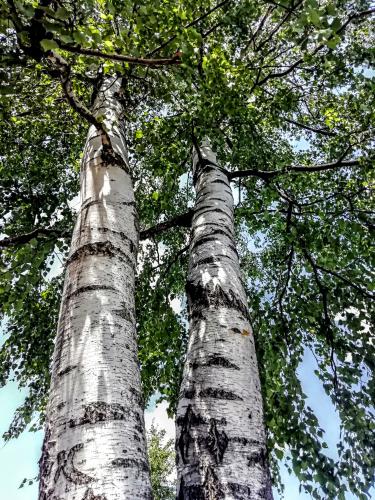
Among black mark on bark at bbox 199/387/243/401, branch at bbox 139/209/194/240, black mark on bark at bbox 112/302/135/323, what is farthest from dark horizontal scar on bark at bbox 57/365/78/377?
branch at bbox 139/209/194/240

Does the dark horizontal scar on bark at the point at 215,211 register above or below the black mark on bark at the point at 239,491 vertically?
above

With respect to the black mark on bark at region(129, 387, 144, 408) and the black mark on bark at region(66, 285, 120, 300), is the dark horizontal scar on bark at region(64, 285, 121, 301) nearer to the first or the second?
the black mark on bark at region(66, 285, 120, 300)

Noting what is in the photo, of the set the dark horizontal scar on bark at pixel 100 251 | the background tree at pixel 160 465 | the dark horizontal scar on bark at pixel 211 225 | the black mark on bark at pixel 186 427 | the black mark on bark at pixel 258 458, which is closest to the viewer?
the black mark on bark at pixel 258 458

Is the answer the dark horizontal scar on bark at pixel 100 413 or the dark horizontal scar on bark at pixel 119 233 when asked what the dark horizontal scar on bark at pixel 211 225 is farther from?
the dark horizontal scar on bark at pixel 100 413

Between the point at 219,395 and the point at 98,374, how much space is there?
52 centimetres

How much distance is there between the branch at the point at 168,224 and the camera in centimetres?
290

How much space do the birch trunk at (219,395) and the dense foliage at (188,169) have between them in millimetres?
1238

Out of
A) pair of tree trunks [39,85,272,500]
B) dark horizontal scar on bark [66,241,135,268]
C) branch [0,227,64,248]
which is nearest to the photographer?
pair of tree trunks [39,85,272,500]

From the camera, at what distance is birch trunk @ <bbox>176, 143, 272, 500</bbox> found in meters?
1.37

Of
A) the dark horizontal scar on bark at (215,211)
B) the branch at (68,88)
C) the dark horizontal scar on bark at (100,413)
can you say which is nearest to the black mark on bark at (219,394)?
the dark horizontal scar on bark at (100,413)

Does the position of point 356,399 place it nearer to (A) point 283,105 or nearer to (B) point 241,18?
→ (A) point 283,105

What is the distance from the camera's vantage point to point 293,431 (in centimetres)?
353

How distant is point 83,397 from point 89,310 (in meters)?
0.37

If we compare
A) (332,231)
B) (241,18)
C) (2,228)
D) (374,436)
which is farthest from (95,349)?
(2,228)
